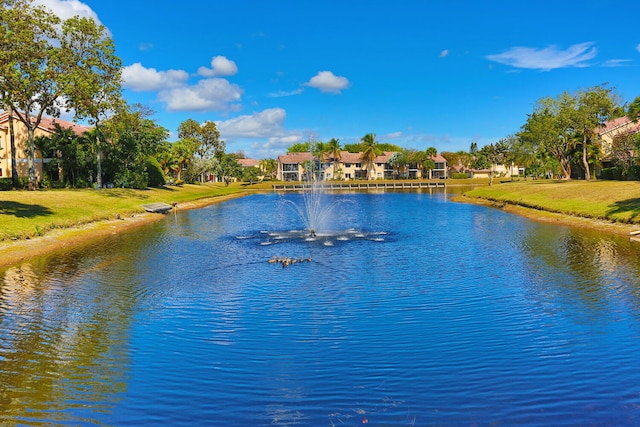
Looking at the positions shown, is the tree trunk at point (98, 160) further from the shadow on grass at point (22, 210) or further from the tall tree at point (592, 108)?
the tall tree at point (592, 108)

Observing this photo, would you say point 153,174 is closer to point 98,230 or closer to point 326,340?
point 98,230

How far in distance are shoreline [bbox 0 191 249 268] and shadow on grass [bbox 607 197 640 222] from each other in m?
40.1

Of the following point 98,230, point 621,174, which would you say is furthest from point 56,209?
point 621,174

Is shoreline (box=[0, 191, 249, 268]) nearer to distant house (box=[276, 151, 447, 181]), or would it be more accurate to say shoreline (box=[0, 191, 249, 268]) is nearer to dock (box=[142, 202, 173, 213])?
dock (box=[142, 202, 173, 213])

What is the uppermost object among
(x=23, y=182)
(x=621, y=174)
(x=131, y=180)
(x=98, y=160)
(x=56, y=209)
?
(x=98, y=160)

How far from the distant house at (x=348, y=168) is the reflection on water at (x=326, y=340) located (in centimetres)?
15087

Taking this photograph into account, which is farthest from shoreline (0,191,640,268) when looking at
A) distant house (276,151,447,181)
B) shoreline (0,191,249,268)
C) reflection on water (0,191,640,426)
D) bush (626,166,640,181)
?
distant house (276,151,447,181)

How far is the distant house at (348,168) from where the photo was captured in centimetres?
17775

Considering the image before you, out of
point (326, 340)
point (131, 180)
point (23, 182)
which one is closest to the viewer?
point (326, 340)

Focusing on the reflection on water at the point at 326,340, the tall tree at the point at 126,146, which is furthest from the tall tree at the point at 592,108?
the tall tree at the point at 126,146

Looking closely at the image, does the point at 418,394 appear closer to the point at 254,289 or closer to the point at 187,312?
the point at 187,312

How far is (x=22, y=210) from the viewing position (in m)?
38.1

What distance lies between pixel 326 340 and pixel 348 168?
168 metres

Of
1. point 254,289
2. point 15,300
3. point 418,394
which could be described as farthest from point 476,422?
point 15,300
